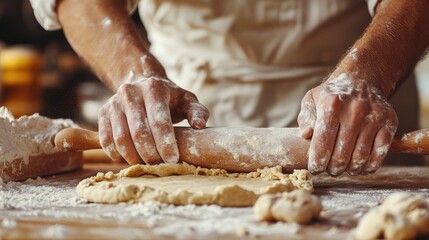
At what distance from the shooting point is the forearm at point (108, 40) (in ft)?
6.16

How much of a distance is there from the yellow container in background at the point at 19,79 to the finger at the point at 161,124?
4994 millimetres

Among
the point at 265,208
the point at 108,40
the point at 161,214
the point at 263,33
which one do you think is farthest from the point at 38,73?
the point at 265,208

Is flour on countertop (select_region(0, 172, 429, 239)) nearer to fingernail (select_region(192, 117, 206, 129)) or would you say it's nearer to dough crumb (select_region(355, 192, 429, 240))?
dough crumb (select_region(355, 192, 429, 240))

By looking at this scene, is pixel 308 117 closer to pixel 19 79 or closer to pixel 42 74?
pixel 19 79

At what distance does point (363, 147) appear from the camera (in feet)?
5.22

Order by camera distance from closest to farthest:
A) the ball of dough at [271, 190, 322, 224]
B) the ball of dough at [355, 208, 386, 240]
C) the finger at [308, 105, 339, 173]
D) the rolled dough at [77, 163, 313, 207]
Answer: the ball of dough at [355, 208, 386, 240], the ball of dough at [271, 190, 322, 224], the rolled dough at [77, 163, 313, 207], the finger at [308, 105, 339, 173]

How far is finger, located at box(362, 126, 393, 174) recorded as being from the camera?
1.60 meters

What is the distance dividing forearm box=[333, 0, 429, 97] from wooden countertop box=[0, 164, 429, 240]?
0.30 metres

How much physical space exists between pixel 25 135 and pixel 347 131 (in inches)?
35.1

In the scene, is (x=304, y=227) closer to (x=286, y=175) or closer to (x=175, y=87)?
(x=286, y=175)

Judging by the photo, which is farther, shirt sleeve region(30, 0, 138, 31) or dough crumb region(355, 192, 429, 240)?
shirt sleeve region(30, 0, 138, 31)

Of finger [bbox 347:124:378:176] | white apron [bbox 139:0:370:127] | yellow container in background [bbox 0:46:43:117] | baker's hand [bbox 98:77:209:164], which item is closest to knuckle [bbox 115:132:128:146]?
baker's hand [bbox 98:77:209:164]

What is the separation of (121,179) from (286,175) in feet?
1.33

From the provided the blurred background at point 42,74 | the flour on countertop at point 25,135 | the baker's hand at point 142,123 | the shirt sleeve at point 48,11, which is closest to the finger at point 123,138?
the baker's hand at point 142,123
